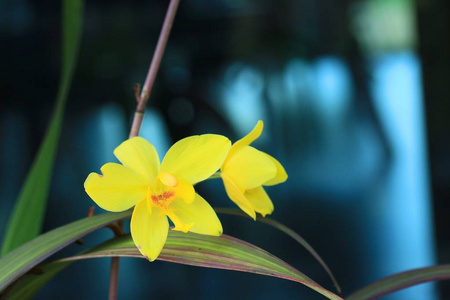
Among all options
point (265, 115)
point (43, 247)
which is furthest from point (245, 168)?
point (265, 115)

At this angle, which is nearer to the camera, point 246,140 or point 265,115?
point 246,140

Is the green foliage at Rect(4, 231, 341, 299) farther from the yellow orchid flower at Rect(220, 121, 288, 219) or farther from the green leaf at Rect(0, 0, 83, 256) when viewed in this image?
the green leaf at Rect(0, 0, 83, 256)

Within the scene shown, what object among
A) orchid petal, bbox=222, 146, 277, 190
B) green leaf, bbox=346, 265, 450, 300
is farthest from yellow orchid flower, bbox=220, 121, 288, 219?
green leaf, bbox=346, 265, 450, 300

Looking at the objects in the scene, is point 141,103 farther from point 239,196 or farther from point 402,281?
point 402,281

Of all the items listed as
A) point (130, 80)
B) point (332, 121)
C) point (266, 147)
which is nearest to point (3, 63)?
point (130, 80)

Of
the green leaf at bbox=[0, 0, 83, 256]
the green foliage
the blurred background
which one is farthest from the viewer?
the blurred background

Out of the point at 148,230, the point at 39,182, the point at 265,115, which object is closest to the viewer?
the point at 148,230
